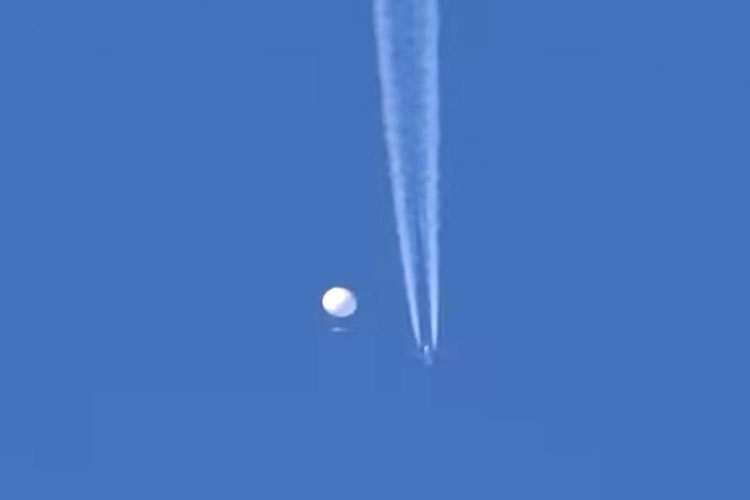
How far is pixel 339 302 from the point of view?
2128 centimetres

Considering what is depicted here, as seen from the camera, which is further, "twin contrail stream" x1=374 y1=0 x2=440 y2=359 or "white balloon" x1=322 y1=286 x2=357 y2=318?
"white balloon" x1=322 y1=286 x2=357 y2=318

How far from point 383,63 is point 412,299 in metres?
1.59

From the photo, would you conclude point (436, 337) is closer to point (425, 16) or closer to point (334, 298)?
point (334, 298)

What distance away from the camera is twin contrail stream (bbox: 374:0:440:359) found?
20.3 meters

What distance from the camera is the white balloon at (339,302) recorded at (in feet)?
69.7

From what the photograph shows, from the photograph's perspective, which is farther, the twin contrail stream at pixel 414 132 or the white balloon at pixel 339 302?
the white balloon at pixel 339 302

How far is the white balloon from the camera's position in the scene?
836 inches

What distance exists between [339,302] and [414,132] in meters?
1.31

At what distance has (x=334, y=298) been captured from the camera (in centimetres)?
2128

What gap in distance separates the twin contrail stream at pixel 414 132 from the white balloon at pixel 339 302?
37 centimetres

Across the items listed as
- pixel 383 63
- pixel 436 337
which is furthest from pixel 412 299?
pixel 383 63

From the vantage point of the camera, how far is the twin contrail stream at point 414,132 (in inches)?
798

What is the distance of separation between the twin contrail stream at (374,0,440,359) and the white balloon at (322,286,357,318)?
372 millimetres

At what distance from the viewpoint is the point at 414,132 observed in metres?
20.7
